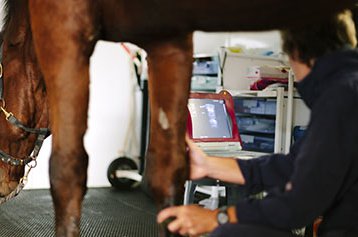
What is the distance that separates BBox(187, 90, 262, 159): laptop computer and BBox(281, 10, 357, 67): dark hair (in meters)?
1.11

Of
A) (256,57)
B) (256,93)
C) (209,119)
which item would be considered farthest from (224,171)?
(256,57)

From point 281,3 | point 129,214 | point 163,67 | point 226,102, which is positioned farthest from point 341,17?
point 129,214

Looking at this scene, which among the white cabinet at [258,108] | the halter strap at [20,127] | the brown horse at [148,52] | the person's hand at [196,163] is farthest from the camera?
the white cabinet at [258,108]

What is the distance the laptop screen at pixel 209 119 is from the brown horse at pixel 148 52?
1.08 meters

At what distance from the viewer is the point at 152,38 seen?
786mm

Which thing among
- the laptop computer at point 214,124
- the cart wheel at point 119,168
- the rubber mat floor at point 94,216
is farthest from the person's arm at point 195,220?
the cart wheel at point 119,168

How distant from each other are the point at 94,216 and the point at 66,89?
1.81 metres

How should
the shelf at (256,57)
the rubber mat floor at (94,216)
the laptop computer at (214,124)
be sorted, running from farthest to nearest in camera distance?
1. the shelf at (256,57)
2. the rubber mat floor at (94,216)
3. the laptop computer at (214,124)

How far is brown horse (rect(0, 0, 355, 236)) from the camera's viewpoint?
673 millimetres

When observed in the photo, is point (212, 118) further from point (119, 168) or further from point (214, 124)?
point (119, 168)

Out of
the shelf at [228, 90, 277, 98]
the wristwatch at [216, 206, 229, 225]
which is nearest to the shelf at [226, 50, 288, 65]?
the shelf at [228, 90, 277, 98]

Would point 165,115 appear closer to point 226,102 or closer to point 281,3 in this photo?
point 281,3

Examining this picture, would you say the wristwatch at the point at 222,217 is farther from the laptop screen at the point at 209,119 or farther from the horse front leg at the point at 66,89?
the laptop screen at the point at 209,119

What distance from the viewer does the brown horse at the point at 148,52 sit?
2.21 ft
